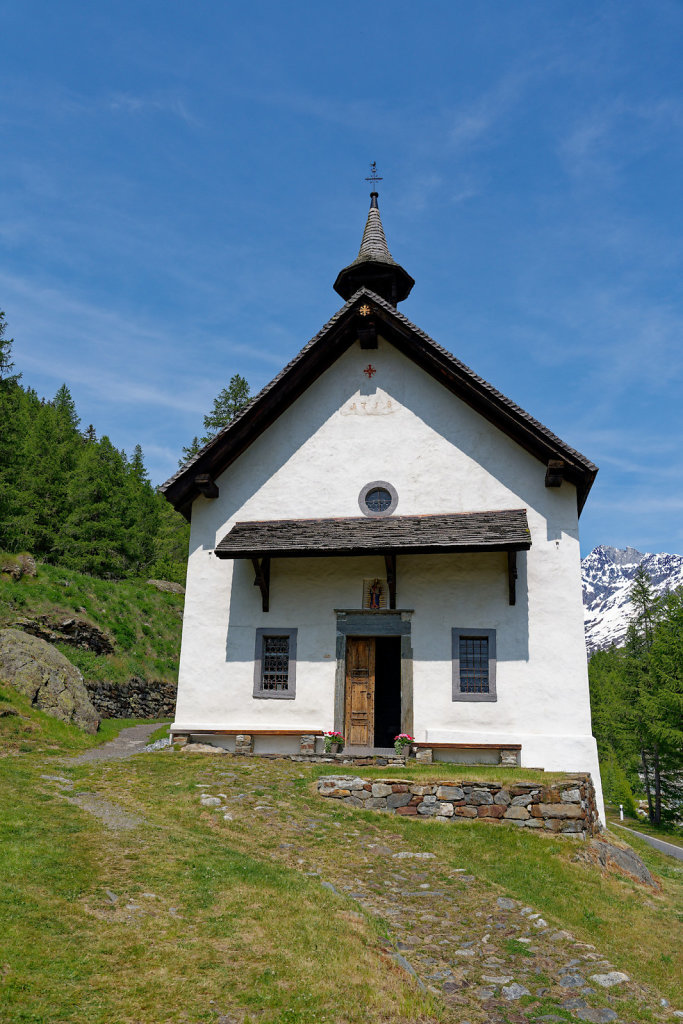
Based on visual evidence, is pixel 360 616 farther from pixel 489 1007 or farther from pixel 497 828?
pixel 489 1007

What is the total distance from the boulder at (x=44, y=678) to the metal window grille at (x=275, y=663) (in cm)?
504

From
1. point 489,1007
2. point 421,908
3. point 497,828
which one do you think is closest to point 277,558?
point 497,828

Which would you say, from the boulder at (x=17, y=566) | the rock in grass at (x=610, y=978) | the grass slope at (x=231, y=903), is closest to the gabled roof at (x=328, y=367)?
the grass slope at (x=231, y=903)

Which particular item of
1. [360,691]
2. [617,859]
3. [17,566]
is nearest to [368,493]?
[360,691]

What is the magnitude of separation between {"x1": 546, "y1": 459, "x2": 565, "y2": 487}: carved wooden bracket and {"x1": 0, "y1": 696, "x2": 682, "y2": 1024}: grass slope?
26.3 feet

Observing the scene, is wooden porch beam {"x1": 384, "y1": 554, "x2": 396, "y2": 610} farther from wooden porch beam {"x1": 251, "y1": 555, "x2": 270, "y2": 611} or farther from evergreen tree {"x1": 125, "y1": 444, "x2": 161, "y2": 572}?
evergreen tree {"x1": 125, "y1": 444, "x2": 161, "y2": 572}

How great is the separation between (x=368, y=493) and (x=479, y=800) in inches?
318

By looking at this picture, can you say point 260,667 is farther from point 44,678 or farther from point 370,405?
point 370,405

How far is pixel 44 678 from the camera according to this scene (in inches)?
751

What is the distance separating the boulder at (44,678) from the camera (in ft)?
60.9

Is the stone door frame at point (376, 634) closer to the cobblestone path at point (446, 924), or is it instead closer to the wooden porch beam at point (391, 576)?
the wooden porch beam at point (391, 576)

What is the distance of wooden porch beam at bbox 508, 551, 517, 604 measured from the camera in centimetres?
1703

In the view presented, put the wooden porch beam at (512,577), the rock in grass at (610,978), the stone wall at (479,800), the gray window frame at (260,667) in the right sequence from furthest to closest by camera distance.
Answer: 1. the gray window frame at (260,667)
2. the wooden porch beam at (512,577)
3. the stone wall at (479,800)
4. the rock in grass at (610,978)

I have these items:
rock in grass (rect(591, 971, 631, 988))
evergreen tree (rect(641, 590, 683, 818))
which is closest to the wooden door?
rock in grass (rect(591, 971, 631, 988))
